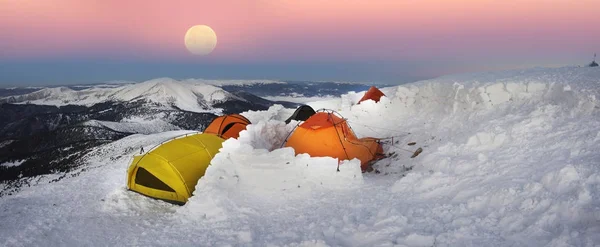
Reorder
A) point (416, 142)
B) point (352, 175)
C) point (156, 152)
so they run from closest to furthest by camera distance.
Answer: point (352, 175) < point (156, 152) < point (416, 142)

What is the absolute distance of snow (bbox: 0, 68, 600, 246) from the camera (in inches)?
276

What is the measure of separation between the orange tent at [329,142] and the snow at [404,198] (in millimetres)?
1083

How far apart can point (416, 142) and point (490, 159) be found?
513 centimetres

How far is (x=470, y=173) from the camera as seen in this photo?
9.84m

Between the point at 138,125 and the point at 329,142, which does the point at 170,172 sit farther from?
the point at 138,125

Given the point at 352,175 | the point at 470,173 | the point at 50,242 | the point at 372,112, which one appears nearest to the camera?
the point at 50,242

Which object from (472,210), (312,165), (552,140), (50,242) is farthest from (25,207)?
(552,140)

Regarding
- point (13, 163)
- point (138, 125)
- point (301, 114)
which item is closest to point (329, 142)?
point (301, 114)

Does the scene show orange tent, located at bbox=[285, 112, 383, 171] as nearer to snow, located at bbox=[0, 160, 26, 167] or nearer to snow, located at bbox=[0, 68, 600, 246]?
snow, located at bbox=[0, 68, 600, 246]

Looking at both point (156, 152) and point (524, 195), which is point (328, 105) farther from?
point (524, 195)

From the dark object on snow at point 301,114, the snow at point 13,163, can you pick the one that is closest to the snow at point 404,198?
the dark object on snow at point 301,114

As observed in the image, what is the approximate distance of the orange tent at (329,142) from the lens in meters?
15.1

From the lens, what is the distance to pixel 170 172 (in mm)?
12344

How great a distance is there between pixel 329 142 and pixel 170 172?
22.9ft
